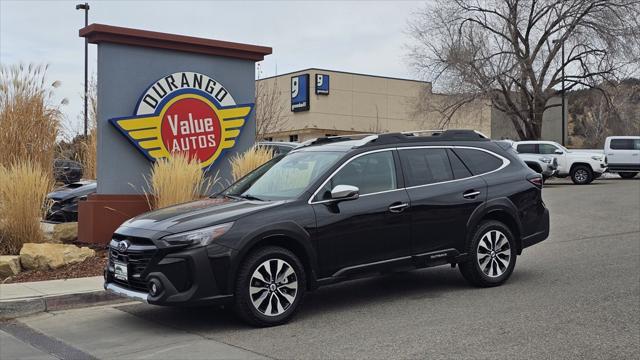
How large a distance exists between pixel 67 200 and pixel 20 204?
3.34 m

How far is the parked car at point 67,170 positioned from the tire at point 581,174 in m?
20.7

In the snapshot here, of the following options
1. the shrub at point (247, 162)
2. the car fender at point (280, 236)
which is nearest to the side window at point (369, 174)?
the car fender at point (280, 236)

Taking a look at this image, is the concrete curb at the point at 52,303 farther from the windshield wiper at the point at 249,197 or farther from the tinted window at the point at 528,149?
the tinted window at the point at 528,149

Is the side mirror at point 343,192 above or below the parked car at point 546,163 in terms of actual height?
below

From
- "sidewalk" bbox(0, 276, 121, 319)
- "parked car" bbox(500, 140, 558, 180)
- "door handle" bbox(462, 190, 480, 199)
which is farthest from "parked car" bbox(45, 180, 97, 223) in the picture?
"parked car" bbox(500, 140, 558, 180)

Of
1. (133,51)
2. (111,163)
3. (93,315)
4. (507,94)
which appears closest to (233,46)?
(133,51)

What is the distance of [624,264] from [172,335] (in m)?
6.62

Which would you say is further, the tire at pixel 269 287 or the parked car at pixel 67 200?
the parked car at pixel 67 200

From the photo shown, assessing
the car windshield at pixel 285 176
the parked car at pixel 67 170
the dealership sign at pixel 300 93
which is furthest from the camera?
the dealership sign at pixel 300 93

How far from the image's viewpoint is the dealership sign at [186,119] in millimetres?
10953

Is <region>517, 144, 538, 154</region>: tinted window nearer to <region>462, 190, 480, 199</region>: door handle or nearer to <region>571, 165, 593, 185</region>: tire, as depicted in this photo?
<region>571, 165, 593, 185</region>: tire

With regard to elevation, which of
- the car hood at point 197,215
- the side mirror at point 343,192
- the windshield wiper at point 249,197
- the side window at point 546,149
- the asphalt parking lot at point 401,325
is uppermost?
the side window at point 546,149

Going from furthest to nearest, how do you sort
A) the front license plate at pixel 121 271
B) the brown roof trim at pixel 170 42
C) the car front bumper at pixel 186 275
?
the brown roof trim at pixel 170 42 → the front license plate at pixel 121 271 → the car front bumper at pixel 186 275

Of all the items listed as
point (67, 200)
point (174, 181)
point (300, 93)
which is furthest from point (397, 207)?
point (300, 93)
